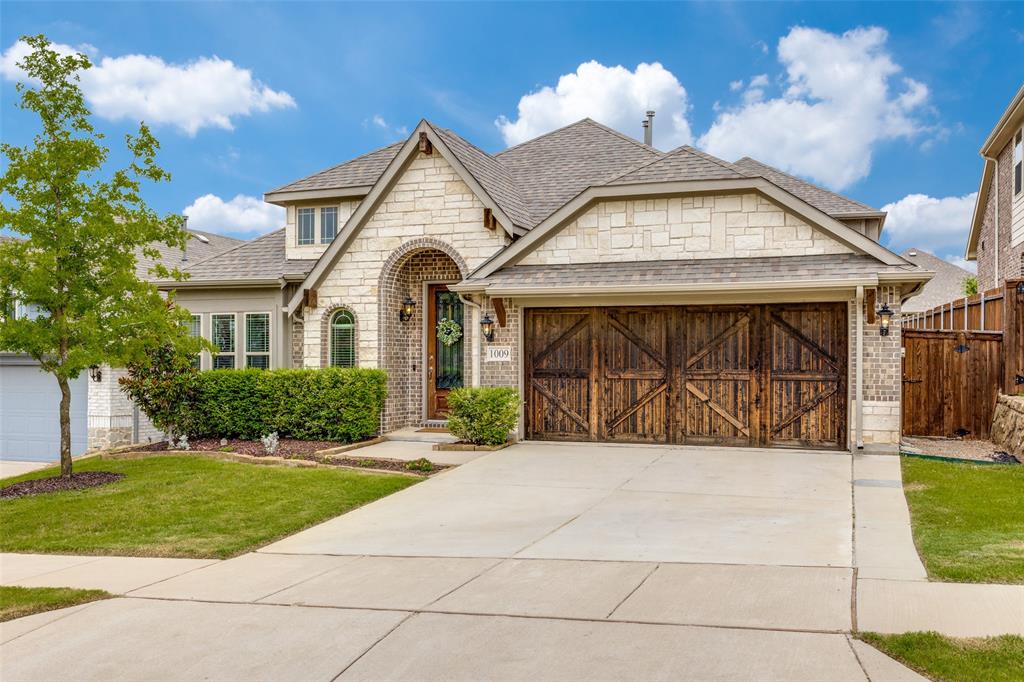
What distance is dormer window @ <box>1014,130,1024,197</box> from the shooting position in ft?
70.0

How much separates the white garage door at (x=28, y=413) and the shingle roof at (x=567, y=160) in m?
12.4

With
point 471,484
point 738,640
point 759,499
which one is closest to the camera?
point 738,640

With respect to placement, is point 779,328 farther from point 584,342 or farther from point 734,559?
point 734,559

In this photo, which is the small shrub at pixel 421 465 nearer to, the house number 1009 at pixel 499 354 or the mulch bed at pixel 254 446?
the mulch bed at pixel 254 446

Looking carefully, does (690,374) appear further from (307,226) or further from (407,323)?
(307,226)

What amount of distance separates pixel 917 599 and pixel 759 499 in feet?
13.9

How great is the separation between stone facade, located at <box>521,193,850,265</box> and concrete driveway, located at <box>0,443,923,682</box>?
18.4ft

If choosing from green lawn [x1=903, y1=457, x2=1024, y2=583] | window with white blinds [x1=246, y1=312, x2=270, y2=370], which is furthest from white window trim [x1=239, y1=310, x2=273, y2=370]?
green lawn [x1=903, y1=457, x2=1024, y2=583]

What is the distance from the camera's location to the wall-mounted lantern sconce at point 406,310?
58.9 ft

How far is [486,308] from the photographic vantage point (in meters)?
16.0

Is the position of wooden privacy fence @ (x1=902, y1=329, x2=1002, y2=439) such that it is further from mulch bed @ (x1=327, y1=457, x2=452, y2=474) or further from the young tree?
the young tree

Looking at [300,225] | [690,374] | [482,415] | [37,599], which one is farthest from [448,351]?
[37,599]

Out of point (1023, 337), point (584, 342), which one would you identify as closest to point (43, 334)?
point (584, 342)

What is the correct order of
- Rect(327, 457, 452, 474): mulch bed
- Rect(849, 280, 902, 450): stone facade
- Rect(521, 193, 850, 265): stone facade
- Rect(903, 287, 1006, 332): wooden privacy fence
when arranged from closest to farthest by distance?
Rect(327, 457, 452, 474): mulch bed, Rect(849, 280, 902, 450): stone facade, Rect(521, 193, 850, 265): stone facade, Rect(903, 287, 1006, 332): wooden privacy fence
